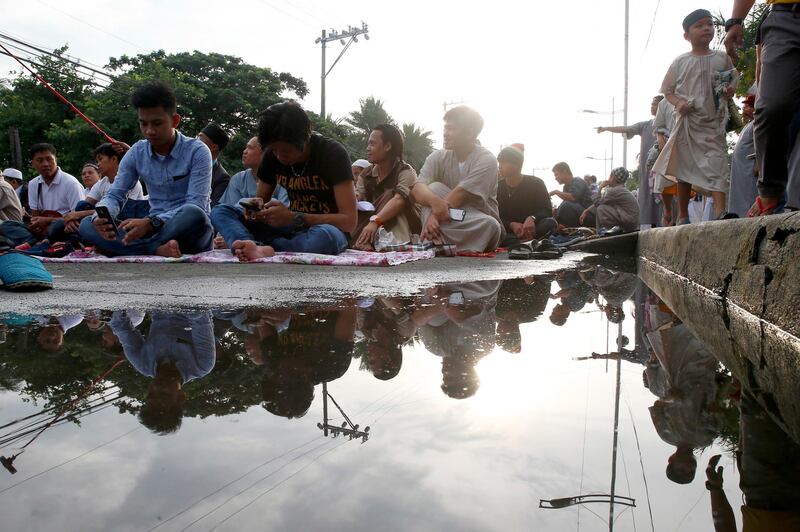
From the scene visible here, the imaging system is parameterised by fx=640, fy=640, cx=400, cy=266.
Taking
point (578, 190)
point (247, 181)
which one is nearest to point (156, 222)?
point (247, 181)

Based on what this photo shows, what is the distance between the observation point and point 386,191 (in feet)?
17.6

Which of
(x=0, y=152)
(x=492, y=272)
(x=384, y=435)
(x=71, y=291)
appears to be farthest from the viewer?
(x=0, y=152)

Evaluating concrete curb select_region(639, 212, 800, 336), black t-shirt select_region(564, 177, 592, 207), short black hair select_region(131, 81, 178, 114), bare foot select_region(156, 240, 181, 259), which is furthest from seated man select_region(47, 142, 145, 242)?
black t-shirt select_region(564, 177, 592, 207)

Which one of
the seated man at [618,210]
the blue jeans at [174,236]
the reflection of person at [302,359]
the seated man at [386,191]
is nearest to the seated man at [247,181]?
the seated man at [386,191]

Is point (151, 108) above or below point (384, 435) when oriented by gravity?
above

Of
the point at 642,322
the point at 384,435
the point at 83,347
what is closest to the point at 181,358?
the point at 83,347

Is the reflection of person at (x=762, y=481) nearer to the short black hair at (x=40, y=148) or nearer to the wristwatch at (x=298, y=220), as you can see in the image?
the wristwatch at (x=298, y=220)

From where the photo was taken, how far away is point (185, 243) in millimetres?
4453

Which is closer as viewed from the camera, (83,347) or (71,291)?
(83,347)

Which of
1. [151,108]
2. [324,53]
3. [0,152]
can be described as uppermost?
A: [324,53]

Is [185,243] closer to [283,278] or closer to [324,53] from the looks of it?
[283,278]

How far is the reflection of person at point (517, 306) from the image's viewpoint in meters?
1.37

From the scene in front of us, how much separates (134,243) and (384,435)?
4037 millimetres

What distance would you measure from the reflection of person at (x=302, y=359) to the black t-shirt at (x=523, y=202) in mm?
5091
